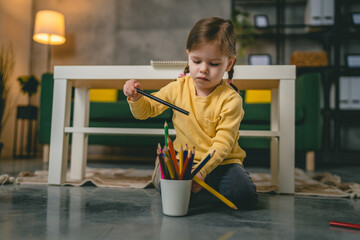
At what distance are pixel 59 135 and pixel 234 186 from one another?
74 centimetres

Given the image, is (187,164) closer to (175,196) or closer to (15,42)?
(175,196)

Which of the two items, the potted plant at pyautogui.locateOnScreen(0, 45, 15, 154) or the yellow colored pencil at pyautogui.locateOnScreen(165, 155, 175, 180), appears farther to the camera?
the potted plant at pyautogui.locateOnScreen(0, 45, 15, 154)

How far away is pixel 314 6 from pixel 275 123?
1973mm

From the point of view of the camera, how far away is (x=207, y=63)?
83 cm

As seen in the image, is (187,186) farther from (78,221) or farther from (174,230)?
(78,221)

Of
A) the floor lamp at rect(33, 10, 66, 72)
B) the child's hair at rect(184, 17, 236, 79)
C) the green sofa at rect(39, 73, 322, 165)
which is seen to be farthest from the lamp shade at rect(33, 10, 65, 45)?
the child's hair at rect(184, 17, 236, 79)

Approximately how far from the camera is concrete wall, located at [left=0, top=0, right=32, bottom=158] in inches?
111

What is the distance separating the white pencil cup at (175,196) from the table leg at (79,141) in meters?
0.76

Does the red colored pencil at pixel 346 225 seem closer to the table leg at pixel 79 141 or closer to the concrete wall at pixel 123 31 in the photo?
the table leg at pixel 79 141

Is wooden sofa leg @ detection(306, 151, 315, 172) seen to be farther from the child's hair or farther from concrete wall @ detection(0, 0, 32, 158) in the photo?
concrete wall @ detection(0, 0, 32, 158)

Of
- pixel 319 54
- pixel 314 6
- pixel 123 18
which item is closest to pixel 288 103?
pixel 319 54

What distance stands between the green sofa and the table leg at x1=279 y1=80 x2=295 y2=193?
0.85 m

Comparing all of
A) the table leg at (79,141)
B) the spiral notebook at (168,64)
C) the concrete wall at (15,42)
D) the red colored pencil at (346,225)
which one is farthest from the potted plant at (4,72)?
the red colored pencil at (346,225)

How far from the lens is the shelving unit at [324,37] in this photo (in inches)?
107
